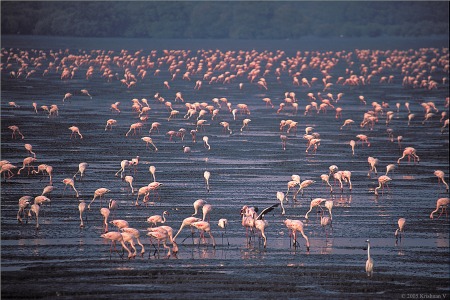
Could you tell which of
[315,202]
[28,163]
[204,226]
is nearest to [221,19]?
[28,163]

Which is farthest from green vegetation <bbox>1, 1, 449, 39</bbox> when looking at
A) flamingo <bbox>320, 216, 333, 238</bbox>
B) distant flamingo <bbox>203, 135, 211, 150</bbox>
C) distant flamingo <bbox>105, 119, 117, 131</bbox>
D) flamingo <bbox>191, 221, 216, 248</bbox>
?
flamingo <bbox>191, 221, 216, 248</bbox>

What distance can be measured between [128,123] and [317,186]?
10.5 meters

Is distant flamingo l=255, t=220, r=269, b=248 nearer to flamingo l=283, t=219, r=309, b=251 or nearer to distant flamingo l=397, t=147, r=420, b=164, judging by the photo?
flamingo l=283, t=219, r=309, b=251

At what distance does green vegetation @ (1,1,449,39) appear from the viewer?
379 ft

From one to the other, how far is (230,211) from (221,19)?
371 ft

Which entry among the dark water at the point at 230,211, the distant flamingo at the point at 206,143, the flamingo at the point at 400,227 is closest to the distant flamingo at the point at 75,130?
the dark water at the point at 230,211

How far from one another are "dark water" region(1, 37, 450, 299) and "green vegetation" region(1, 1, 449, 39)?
83739 millimetres

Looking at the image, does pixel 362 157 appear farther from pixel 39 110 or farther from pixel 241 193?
pixel 39 110

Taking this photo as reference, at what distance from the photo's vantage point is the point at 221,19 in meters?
129

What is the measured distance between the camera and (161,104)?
3528 centimetres

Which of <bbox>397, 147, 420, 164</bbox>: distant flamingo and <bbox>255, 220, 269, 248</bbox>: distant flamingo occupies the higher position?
<bbox>397, 147, 420, 164</bbox>: distant flamingo

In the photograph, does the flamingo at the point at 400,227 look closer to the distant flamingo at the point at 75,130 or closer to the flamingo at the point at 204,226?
the flamingo at the point at 204,226

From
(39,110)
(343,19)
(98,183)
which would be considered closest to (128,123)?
(39,110)

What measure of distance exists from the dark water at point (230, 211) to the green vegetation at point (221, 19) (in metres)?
83.7
